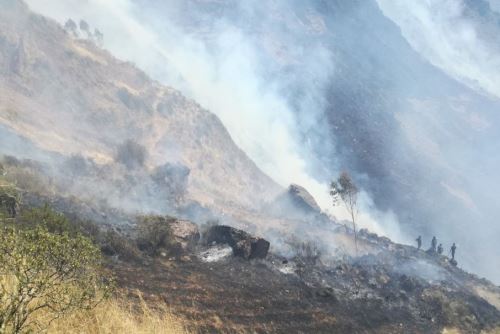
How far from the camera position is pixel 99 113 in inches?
2174

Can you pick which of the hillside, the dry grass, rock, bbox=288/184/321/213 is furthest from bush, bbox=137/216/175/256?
rock, bbox=288/184/321/213

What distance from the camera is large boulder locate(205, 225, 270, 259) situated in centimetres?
2283

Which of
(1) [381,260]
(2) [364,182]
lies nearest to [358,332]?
(1) [381,260]

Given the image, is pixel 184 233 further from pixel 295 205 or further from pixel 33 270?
pixel 295 205

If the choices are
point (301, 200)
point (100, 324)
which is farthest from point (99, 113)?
point (100, 324)

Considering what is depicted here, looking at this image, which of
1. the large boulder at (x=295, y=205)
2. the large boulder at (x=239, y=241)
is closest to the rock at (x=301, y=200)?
the large boulder at (x=295, y=205)

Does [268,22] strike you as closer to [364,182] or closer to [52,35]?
[364,182]

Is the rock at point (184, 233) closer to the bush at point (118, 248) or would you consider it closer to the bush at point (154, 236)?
the bush at point (154, 236)

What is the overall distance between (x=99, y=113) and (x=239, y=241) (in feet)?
127

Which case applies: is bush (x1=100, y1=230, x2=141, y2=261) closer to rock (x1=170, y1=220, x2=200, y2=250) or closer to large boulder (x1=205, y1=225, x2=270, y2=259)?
rock (x1=170, y1=220, x2=200, y2=250)

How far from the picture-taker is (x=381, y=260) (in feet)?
137

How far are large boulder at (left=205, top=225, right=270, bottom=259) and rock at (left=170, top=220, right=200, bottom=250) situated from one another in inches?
43.4

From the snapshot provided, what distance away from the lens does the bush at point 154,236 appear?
61.8 ft

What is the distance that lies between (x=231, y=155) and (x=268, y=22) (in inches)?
2477
